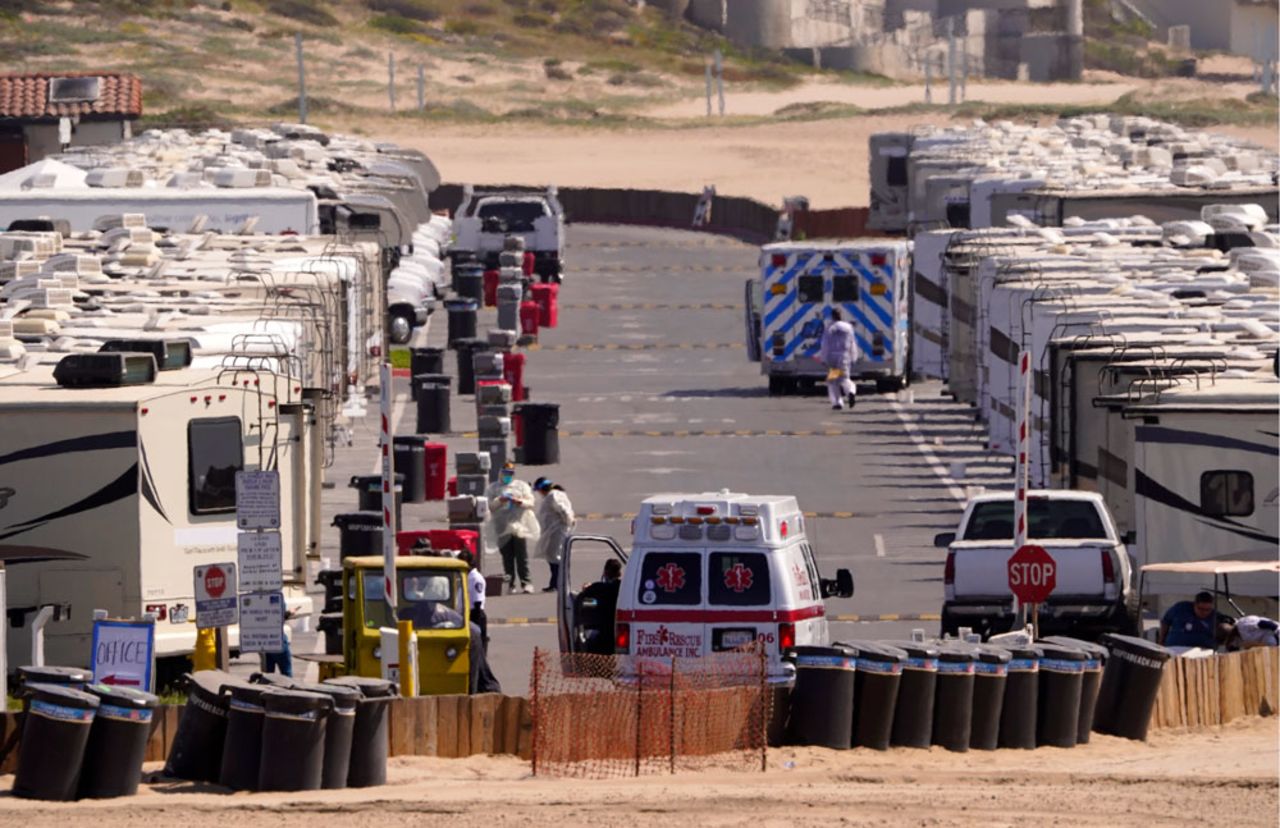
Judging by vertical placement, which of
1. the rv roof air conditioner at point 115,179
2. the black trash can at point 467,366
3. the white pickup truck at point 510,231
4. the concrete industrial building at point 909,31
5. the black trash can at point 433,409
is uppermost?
the concrete industrial building at point 909,31

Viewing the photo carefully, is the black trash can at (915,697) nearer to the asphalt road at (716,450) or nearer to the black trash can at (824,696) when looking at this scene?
the black trash can at (824,696)

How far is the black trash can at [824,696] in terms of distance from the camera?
71.8 feet

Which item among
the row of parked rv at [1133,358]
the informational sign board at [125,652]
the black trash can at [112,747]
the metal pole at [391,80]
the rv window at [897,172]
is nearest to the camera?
the black trash can at [112,747]

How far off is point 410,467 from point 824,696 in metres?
17.2

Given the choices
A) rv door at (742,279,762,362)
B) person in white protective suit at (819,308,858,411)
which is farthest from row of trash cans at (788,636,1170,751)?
rv door at (742,279,762,362)

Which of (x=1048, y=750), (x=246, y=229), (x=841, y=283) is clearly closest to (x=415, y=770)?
(x=1048, y=750)

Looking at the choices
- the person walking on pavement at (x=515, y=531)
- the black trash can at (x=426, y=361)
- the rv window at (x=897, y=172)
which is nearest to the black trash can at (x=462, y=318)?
the black trash can at (x=426, y=361)

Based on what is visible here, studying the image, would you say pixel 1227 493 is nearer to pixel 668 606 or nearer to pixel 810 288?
pixel 668 606

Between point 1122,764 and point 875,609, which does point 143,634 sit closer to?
point 1122,764

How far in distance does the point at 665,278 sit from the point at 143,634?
4911 cm

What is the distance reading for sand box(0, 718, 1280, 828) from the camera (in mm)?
19094

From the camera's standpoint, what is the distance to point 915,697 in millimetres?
22109

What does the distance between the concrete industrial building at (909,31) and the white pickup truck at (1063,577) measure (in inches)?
5162

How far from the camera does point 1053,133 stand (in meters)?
76.2
